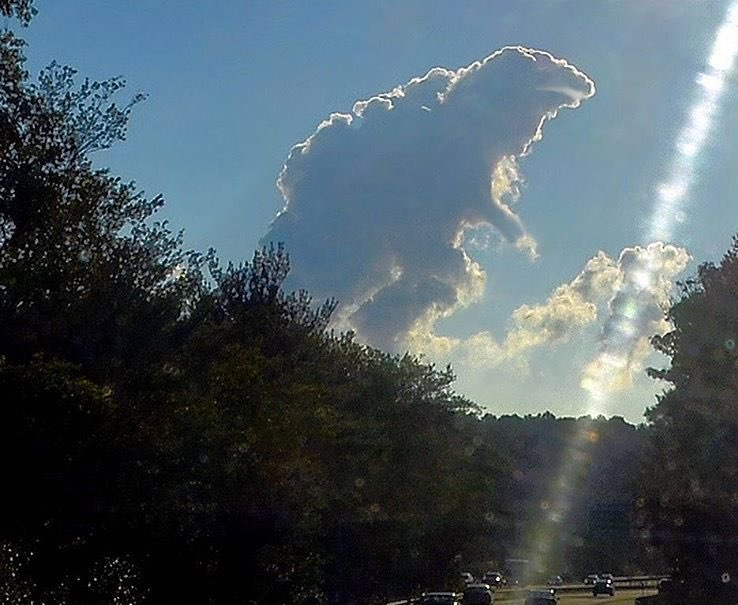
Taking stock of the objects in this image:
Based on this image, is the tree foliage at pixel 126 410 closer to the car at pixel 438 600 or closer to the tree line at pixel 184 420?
the tree line at pixel 184 420

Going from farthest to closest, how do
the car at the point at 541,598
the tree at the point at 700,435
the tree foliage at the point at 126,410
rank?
the car at the point at 541,598
the tree at the point at 700,435
the tree foliage at the point at 126,410

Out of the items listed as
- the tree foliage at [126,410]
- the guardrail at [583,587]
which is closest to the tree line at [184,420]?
the tree foliage at [126,410]

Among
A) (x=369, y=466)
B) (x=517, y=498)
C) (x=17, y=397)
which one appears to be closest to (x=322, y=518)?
(x=369, y=466)

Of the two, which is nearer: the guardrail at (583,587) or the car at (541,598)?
the car at (541,598)

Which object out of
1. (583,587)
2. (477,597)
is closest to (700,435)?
(477,597)

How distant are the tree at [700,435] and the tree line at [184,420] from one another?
0.09 m

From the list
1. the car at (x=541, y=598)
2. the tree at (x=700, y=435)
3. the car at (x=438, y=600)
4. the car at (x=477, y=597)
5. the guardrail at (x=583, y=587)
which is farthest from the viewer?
the guardrail at (x=583, y=587)

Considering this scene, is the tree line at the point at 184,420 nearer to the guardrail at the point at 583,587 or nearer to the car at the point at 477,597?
the car at the point at 477,597

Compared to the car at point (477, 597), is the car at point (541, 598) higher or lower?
lower

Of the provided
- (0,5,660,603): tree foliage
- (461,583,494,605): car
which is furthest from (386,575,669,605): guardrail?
(0,5,660,603): tree foliage

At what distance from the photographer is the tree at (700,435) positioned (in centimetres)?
3688

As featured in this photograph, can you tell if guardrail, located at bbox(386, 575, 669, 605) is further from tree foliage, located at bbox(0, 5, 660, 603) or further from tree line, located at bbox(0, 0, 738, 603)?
tree foliage, located at bbox(0, 5, 660, 603)

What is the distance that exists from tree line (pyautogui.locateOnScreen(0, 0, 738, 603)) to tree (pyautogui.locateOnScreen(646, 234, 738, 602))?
3.5 inches

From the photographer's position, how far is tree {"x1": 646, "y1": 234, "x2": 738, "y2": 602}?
3688cm
